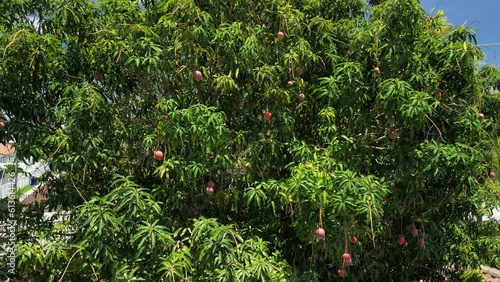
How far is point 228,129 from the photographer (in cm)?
301

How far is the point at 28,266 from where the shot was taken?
303 cm

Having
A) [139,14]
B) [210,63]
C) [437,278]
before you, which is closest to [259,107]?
[210,63]

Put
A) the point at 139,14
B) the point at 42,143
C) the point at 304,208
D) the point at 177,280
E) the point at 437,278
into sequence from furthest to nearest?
the point at 437,278
the point at 139,14
the point at 42,143
the point at 304,208
the point at 177,280

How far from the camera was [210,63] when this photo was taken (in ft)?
10.3

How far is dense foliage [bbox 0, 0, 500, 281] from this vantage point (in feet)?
8.77

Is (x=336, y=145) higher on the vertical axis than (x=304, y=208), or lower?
higher

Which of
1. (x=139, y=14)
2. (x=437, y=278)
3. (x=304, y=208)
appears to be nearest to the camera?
(x=304, y=208)

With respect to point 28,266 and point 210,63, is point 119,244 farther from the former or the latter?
point 210,63

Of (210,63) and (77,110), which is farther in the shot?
(210,63)

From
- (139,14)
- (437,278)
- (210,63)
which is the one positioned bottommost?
(437,278)

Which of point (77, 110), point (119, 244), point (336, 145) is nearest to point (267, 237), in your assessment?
point (336, 145)

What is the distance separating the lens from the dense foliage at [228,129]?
8.77 feet

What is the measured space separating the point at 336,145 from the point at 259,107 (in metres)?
0.66

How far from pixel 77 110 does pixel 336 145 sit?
5.70 feet
